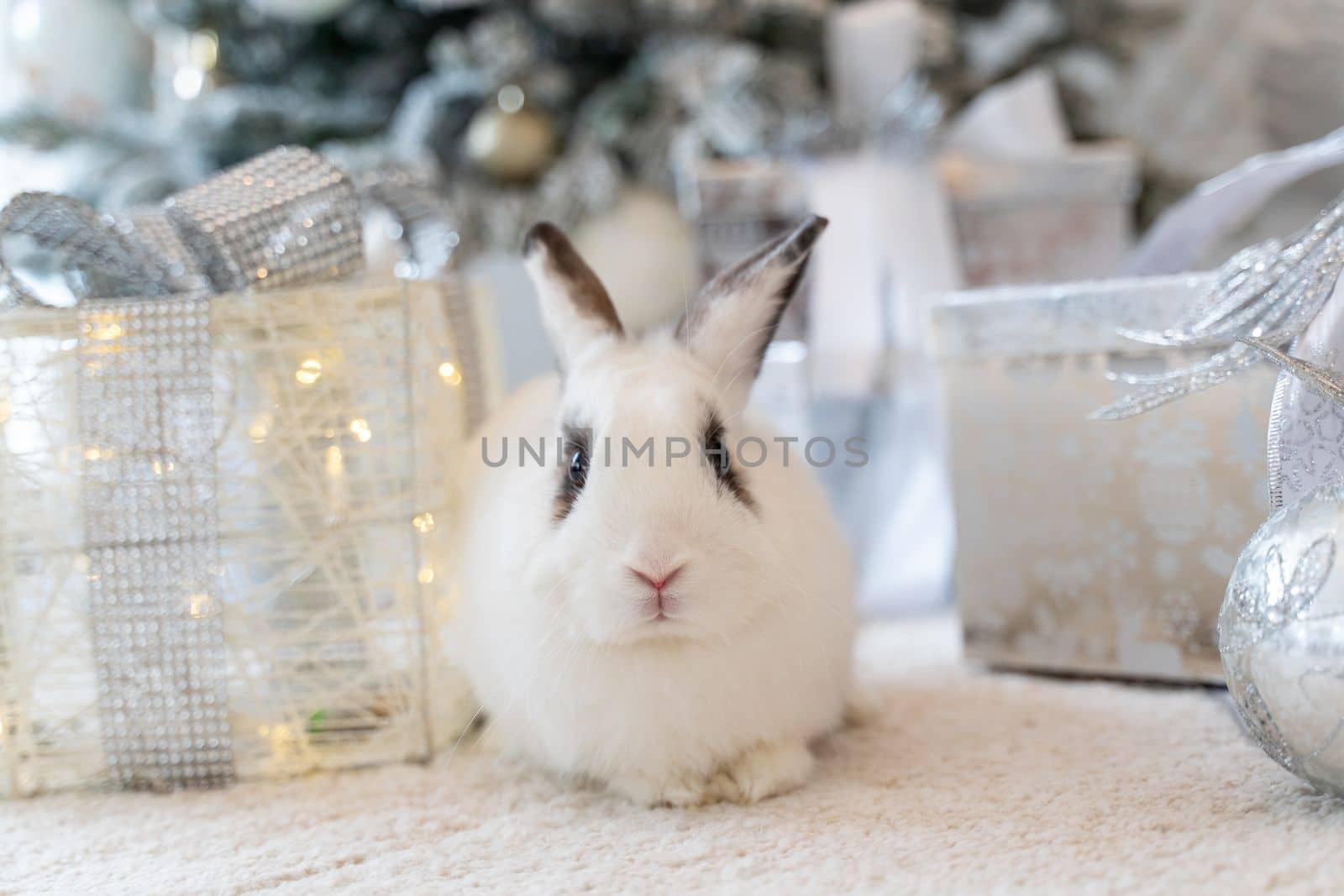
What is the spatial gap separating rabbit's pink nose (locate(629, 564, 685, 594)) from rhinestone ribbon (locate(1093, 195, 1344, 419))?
477 millimetres

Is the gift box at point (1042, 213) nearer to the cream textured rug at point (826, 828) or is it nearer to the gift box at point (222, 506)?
the cream textured rug at point (826, 828)

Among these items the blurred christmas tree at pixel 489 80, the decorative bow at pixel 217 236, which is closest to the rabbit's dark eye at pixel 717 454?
the decorative bow at pixel 217 236

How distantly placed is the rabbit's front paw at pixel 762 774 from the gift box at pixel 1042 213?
105cm

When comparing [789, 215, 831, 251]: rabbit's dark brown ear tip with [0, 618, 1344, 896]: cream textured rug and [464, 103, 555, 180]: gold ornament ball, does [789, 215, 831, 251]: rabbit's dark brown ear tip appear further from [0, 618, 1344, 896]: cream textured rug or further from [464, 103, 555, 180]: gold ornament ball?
[464, 103, 555, 180]: gold ornament ball

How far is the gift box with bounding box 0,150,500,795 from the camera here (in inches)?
40.8

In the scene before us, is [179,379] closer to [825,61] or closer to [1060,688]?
[1060,688]

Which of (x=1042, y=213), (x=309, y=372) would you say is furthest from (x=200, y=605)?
(x=1042, y=213)

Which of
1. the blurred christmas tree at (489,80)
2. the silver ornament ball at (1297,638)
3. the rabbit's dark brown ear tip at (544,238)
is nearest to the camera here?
the silver ornament ball at (1297,638)

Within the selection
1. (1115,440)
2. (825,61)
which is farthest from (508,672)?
(825,61)

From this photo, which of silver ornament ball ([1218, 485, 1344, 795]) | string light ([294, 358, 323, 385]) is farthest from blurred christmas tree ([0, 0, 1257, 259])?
silver ornament ball ([1218, 485, 1344, 795])

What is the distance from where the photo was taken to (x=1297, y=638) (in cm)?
76

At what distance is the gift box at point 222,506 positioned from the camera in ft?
3.40

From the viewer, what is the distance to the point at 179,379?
1.04m

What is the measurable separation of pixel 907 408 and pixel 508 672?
38.3 inches
